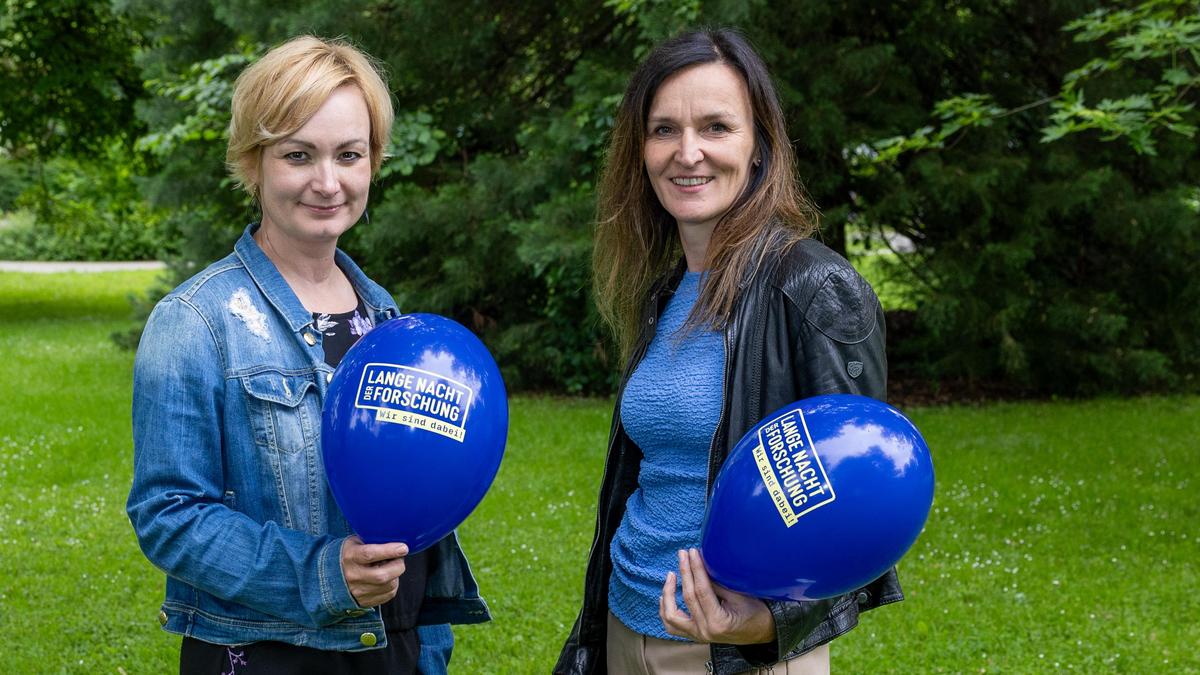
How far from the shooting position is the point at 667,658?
207 cm

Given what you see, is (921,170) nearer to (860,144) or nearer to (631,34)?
(860,144)

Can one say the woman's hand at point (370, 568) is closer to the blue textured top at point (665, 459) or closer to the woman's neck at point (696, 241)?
the blue textured top at point (665, 459)

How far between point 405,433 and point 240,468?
1.02ft

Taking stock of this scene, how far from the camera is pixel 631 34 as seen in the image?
8.62m

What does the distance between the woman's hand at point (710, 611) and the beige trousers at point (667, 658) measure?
167mm

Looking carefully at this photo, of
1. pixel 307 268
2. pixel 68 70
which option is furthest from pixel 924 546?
pixel 68 70

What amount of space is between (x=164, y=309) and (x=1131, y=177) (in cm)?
880

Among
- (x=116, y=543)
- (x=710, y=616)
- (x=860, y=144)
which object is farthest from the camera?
(x=860, y=144)

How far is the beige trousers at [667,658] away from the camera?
78.3 inches

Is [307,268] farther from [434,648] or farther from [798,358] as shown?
[798,358]

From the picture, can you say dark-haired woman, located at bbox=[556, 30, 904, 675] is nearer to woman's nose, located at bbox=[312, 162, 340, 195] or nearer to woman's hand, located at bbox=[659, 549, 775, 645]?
woman's hand, located at bbox=[659, 549, 775, 645]

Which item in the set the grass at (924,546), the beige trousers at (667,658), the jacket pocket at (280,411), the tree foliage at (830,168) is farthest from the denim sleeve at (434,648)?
the tree foliage at (830,168)

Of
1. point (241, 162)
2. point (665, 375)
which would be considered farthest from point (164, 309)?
point (665, 375)

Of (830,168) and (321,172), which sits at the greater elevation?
(321,172)
